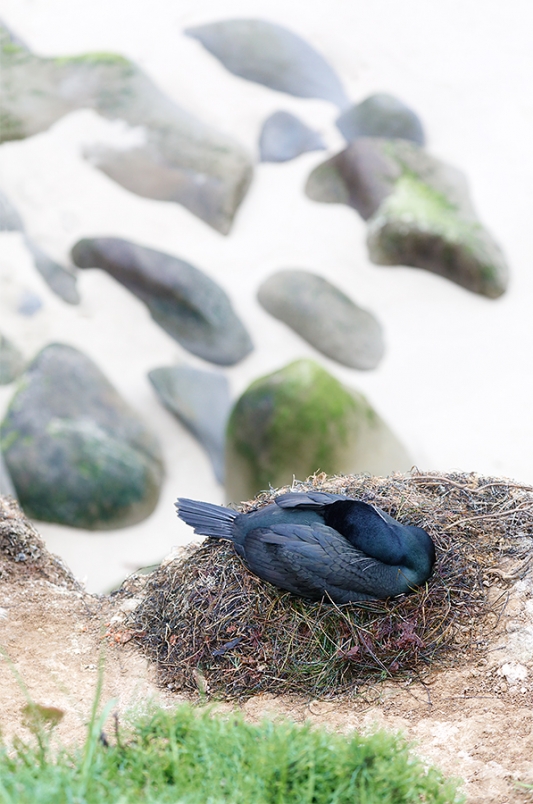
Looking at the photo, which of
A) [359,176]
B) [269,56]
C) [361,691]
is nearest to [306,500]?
[361,691]

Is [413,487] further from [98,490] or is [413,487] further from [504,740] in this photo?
[98,490]

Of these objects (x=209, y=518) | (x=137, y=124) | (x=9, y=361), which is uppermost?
(x=209, y=518)

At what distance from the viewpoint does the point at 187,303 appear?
11.1m

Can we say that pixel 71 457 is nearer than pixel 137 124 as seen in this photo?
Yes

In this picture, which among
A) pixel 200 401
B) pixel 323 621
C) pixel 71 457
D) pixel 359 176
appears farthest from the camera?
pixel 359 176

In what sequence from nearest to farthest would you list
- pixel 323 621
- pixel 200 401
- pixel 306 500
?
pixel 323 621 < pixel 306 500 < pixel 200 401

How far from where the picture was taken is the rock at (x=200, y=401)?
10.6 metres

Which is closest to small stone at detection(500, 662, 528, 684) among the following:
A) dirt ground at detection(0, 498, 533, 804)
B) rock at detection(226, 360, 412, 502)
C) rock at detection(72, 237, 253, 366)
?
dirt ground at detection(0, 498, 533, 804)

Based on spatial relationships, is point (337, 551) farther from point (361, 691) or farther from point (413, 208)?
point (413, 208)

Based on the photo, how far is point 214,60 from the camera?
1399 centimetres

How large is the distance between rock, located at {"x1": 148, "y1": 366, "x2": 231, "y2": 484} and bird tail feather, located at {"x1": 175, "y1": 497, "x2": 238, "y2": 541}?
6455 millimetres

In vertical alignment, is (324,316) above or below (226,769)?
below

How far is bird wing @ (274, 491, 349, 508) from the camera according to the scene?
141 inches

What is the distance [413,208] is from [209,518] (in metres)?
9.39
